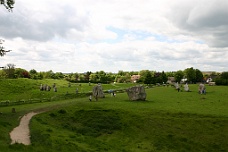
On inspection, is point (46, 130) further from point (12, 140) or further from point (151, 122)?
point (151, 122)

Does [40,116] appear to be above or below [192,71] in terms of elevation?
below

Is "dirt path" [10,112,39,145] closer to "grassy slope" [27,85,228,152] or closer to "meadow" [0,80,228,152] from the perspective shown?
"meadow" [0,80,228,152]

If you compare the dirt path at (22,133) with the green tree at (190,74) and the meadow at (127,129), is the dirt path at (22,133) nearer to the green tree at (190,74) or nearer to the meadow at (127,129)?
the meadow at (127,129)

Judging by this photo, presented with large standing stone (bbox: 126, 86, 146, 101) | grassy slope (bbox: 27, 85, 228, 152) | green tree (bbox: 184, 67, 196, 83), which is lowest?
grassy slope (bbox: 27, 85, 228, 152)

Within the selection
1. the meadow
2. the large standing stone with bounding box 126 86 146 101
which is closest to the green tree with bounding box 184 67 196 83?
the large standing stone with bounding box 126 86 146 101

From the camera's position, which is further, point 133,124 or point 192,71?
point 192,71

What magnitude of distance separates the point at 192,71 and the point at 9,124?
534 feet

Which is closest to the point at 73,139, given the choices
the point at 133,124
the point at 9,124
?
the point at 9,124

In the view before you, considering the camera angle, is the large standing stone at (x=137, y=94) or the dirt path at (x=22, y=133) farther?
the large standing stone at (x=137, y=94)

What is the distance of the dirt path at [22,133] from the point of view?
22.5m

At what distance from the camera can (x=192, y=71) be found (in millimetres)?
178125

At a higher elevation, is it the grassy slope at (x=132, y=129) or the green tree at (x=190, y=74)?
the green tree at (x=190, y=74)

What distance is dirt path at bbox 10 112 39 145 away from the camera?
22519mm

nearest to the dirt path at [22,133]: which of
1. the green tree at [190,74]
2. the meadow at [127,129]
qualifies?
the meadow at [127,129]
